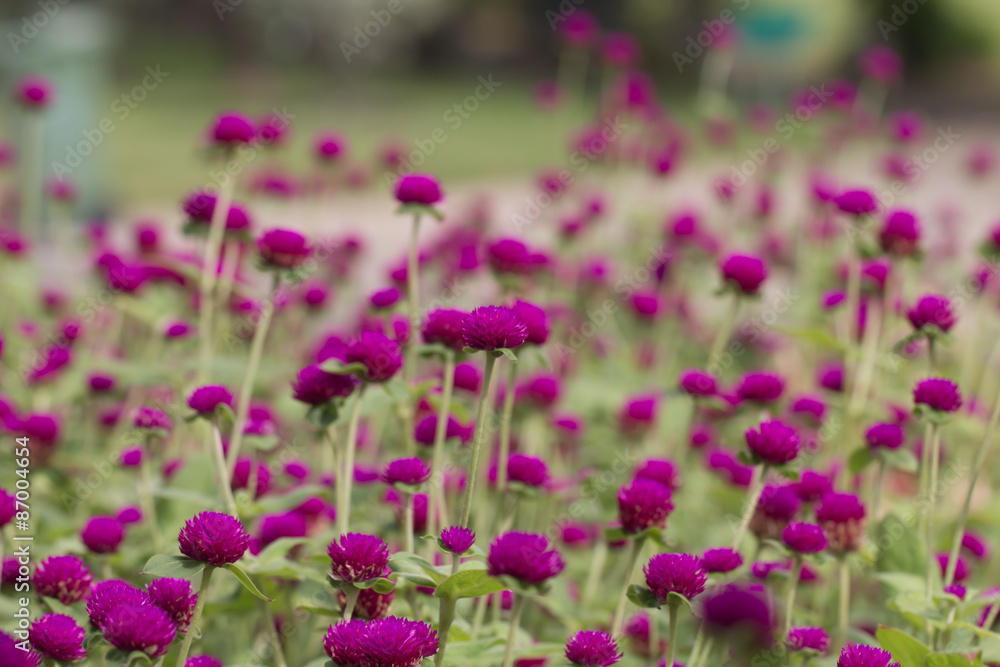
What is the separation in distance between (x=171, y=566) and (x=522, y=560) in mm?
410

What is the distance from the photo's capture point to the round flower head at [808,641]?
1.41 m

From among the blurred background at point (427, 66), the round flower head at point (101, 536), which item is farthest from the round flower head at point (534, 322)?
the blurred background at point (427, 66)

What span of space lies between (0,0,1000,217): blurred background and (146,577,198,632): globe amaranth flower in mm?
8868

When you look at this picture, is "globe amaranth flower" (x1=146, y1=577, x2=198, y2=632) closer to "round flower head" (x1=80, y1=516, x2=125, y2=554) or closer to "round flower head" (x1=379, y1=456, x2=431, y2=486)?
"round flower head" (x1=379, y1=456, x2=431, y2=486)

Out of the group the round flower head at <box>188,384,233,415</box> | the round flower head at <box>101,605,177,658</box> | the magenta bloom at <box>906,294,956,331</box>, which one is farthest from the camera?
the magenta bloom at <box>906,294,956,331</box>

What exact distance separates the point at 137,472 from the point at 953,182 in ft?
30.0

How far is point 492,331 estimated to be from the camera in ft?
4.49

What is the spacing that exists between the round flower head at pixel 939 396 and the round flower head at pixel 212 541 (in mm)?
1013

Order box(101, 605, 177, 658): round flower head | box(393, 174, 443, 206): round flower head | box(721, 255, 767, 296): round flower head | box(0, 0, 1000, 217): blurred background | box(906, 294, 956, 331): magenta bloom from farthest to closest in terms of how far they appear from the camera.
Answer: box(0, 0, 1000, 217): blurred background → box(721, 255, 767, 296): round flower head → box(393, 174, 443, 206): round flower head → box(906, 294, 956, 331): magenta bloom → box(101, 605, 177, 658): round flower head

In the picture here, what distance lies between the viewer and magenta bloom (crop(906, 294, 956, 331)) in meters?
1.80

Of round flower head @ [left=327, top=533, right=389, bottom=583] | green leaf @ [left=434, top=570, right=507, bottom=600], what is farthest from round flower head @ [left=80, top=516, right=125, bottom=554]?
green leaf @ [left=434, top=570, right=507, bottom=600]

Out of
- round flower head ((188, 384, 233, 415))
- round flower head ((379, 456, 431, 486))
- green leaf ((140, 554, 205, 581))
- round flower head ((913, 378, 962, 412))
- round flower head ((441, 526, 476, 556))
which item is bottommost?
green leaf ((140, 554, 205, 581))

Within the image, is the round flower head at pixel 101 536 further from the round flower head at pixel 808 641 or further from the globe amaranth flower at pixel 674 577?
the round flower head at pixel 808 641

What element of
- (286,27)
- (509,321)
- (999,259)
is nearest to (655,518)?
(509,321)
